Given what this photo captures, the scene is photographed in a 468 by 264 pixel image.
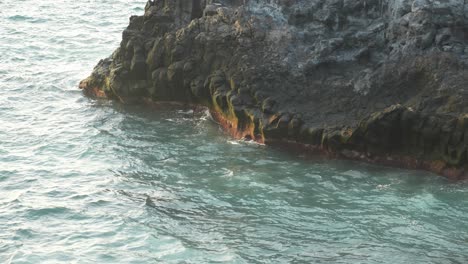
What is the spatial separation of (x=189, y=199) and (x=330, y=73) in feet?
16.6

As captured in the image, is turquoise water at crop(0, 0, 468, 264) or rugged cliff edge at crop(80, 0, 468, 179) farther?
rugged cliff edge at crop(80, 0, 468, 179)

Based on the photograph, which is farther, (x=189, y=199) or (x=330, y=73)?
(x=330, y=73)

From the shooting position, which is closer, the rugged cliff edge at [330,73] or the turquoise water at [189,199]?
the turquoise water at [189,199]

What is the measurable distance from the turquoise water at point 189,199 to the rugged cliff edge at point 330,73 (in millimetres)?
538

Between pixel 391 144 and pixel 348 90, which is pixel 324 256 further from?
pixel 348 90

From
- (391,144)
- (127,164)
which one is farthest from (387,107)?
(127,164)

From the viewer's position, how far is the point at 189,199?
1756 cm

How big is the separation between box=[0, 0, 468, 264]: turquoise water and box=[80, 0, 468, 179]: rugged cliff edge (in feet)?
1.77

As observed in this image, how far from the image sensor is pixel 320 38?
67.8 feet

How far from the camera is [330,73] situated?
20.1 meters

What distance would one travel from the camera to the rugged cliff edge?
59.5ft

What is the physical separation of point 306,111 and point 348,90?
112 cm

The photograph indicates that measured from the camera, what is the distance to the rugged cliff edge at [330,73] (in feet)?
59.5

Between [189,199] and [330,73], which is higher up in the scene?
[330,73]
